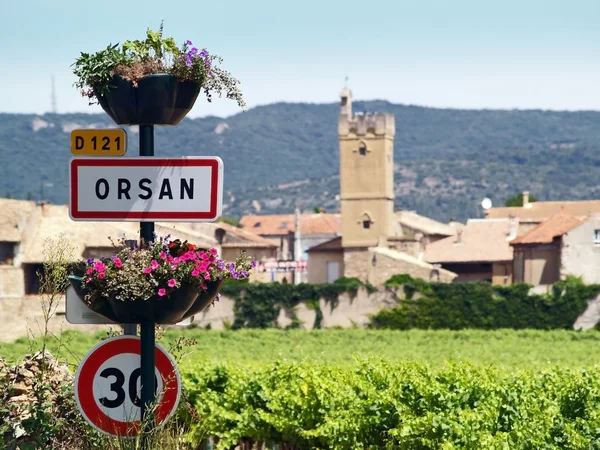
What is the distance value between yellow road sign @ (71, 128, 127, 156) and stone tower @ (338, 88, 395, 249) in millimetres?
75867

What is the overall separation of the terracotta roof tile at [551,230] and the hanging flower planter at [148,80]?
66531 mm

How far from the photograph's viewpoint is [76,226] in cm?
7000

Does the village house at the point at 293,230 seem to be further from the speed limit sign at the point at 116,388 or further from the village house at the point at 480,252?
the speed limit sign at the point at 116,388

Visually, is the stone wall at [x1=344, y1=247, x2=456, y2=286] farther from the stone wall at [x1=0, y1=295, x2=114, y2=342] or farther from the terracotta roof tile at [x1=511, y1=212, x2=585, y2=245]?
the stone wall at [x1=0, y1=295, x2=114, y2=342]

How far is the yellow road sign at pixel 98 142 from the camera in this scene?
8180 mm

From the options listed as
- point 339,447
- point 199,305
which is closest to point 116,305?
point 199,305

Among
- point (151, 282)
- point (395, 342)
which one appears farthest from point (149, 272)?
point (395, 342)

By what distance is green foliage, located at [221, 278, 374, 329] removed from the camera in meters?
74.9

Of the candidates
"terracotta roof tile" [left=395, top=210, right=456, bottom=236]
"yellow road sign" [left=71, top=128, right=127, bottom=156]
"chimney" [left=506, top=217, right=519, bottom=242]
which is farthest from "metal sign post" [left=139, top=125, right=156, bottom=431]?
"terracotta roof tile" [left=395, top=210, right=456, bottom=236]

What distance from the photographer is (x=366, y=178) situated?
288 ft

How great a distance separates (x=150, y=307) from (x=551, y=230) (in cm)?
6968

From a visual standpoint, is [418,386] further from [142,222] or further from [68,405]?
[142,222]

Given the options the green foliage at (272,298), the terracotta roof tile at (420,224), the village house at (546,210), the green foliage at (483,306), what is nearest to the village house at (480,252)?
the green foliage at (483,306)

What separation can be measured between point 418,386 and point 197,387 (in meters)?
4.07
